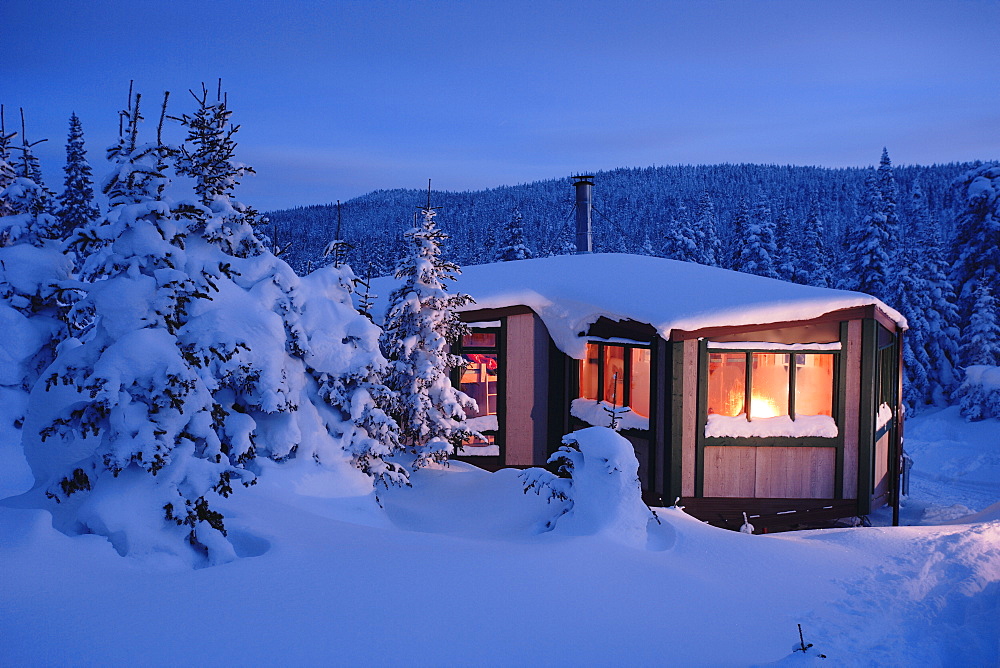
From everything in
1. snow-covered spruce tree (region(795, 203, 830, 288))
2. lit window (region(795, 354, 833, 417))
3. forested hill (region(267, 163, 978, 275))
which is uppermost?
forested hill (region(267, 163, 978, 275))

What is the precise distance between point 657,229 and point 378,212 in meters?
76.4

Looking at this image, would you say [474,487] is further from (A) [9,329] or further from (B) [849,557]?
(A) [9,329]

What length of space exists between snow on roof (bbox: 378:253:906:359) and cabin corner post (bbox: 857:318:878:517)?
0.66m

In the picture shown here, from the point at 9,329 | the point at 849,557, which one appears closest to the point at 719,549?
the point at 849,557

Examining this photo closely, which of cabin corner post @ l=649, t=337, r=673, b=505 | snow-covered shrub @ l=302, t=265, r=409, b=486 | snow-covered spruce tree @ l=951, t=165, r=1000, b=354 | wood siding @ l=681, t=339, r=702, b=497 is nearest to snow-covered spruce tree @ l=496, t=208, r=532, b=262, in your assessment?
snow-covered spruce tree @ l=951, t=165, r=1000, b=354

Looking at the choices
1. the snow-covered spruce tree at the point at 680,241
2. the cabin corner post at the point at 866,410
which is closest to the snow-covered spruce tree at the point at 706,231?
the snow-covered spruce tree at the point at 680,241

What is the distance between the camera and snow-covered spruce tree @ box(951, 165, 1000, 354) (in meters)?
29.2

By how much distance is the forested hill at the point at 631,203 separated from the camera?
116875 millimetres

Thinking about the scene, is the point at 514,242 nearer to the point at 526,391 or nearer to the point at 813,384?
the point at 526,391

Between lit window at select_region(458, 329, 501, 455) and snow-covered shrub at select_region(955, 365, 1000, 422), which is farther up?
lit window at select_region(458, 329, 501, 455)

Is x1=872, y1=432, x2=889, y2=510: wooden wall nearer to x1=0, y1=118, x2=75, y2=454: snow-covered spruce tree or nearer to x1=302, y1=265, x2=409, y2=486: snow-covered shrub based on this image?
x1=302, y1=265, x2=409, y2=486: snow-covered shrub

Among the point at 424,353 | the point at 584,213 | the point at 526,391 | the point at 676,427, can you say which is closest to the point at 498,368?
the point at 526,391

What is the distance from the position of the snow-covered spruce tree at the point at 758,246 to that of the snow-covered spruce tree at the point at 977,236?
27.8 feet

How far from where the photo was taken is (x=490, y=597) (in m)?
5.27
